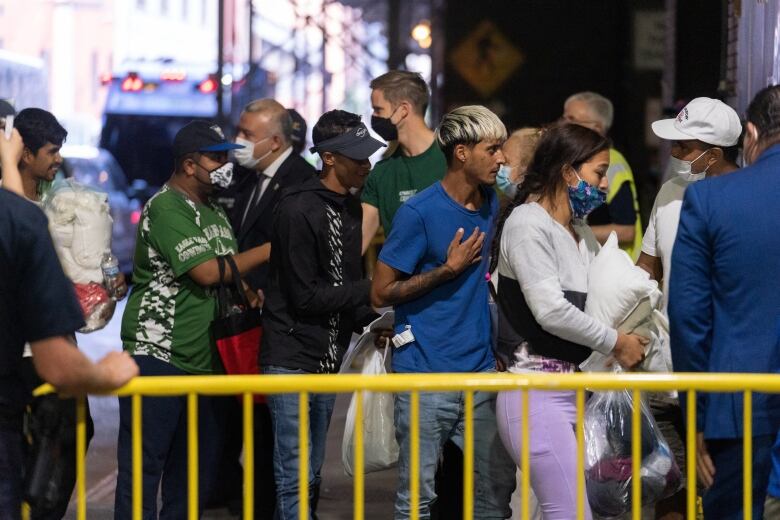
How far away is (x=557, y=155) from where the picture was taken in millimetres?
5410

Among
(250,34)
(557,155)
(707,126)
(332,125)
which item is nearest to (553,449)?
(557,155)

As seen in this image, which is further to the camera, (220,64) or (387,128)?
(220,64)

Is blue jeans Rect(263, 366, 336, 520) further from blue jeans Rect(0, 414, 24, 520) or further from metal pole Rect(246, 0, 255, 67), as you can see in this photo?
metal pole Rect(246, 0, 255, 67)

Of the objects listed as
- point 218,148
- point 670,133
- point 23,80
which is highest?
point 23,80

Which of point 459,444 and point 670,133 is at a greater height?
point 670,133

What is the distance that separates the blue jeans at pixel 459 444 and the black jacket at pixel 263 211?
165 cm

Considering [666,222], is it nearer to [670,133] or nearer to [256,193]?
[670,133]

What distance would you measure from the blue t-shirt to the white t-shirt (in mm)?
1017

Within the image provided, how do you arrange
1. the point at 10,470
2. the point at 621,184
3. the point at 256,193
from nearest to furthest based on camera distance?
the point at 10,470 < the point at 256,193 < the point at 621,184

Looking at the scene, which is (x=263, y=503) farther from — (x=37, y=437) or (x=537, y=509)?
(x=37, y=437)

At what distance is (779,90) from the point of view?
4.66 m

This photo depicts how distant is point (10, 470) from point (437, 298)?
5.96 feet

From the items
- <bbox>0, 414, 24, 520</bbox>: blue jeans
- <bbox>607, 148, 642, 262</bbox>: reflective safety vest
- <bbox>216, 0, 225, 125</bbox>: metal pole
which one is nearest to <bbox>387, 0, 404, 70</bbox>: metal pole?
<bbox>216, 0, 225, 125</bbox>: metal pole

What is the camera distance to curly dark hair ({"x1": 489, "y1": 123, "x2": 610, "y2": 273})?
5.39 meters
